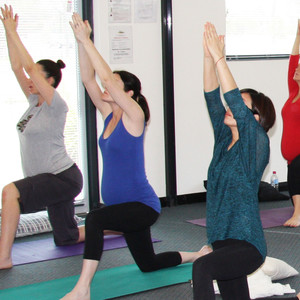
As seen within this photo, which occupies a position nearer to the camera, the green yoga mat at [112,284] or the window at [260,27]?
the green yoga mat at [112,284]

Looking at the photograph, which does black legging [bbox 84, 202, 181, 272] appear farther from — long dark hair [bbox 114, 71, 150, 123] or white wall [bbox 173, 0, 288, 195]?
white wall [bbox 173, 0, 288, 195]

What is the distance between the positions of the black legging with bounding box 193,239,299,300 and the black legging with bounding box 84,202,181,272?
72 cm

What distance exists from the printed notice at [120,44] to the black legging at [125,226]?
2473 millimetres

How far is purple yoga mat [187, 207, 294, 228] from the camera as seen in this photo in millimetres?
4898

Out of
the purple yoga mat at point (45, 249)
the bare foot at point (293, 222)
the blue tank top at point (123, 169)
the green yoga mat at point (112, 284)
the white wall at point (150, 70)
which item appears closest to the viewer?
the blue tank top at point (123, 169)

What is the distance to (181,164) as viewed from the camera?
5.85 metres

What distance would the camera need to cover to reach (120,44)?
5.38 meters

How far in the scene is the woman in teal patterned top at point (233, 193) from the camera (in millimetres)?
2301

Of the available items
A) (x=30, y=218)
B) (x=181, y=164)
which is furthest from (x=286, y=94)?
(x=30, y=218)

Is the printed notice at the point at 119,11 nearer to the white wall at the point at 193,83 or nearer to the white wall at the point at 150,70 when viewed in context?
the white wall at the point at 150,70

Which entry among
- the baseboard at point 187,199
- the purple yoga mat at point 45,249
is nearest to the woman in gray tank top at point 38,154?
the purple yoga mat at point 45,249

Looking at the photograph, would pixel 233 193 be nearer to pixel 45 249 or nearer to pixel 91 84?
pixel 91 84

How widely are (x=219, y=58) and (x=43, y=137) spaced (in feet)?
5.96

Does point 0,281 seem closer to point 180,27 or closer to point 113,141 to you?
point 113,141
